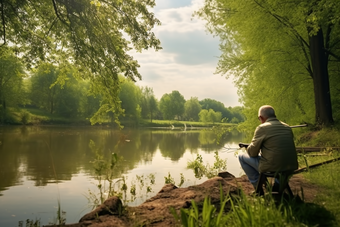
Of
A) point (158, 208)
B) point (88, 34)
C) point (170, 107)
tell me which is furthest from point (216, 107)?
point (158, 208)

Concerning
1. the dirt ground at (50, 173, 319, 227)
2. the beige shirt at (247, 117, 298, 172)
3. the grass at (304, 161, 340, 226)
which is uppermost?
the beige shirt at (247, 117, 298, 172)

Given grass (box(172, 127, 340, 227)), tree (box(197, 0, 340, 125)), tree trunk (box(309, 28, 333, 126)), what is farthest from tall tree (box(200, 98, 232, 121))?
grass (box(172, 127, 340, 227))

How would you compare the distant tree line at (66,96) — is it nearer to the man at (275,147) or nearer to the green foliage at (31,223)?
the green foliage at (31,223)

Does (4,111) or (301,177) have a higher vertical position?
(4,111)

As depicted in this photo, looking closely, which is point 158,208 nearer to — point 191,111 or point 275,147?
point 275,147

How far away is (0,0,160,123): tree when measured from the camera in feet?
28.8

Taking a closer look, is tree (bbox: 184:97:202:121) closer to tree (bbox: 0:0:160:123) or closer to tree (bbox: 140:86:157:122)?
tree (bbox: 140:86:157:122)

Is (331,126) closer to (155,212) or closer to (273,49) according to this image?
(273,49)

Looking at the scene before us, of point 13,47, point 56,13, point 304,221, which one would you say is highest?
point 56,13

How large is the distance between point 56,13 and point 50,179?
519 centimetres

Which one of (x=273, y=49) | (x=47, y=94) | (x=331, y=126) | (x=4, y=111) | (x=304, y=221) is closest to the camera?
(x=304, y=221)

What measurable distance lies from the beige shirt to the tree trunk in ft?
29.2

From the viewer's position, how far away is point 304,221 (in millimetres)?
3303

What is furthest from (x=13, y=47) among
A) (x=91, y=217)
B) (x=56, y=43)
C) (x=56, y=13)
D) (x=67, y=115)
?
(x=67, y=115)
